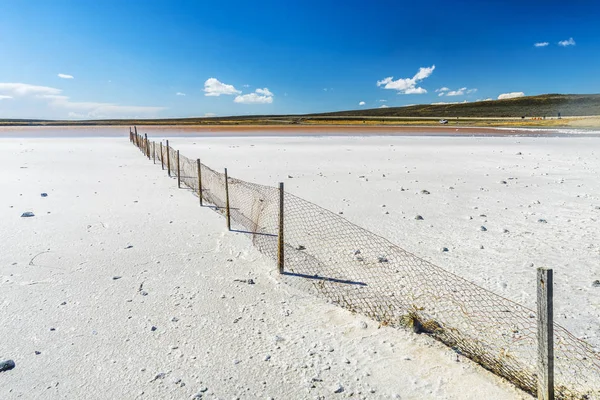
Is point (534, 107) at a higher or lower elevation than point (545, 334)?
higher

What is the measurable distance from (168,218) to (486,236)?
737 cm

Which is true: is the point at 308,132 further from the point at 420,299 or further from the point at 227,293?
the point at 420,299

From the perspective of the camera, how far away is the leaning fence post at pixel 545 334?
3201 mm

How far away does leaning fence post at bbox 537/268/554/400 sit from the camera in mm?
3201

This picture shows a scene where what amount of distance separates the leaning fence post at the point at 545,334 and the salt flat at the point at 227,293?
45cm

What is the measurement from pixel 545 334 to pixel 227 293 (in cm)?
409

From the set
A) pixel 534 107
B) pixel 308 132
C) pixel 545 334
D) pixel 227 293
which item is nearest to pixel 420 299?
pixel 545 334

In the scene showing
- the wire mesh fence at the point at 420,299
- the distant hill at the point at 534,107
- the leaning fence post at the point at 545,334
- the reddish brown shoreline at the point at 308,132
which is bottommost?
the wire mesh fence at the point at 420,299

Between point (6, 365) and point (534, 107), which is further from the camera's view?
point (534, 107)

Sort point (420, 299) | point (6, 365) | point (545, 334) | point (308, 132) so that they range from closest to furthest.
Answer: point (545, 334) → point (6, 365) → point (420, 299) → point (308, 132)

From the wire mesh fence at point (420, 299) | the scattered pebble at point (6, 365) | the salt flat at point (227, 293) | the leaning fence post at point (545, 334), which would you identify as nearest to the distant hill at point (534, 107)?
the salt flat at point (227, 293)

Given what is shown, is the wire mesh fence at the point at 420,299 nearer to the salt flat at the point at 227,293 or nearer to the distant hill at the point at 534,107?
the salt flat at the point at 227,293

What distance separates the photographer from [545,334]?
330cm

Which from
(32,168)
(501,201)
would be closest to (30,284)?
(501,201)
